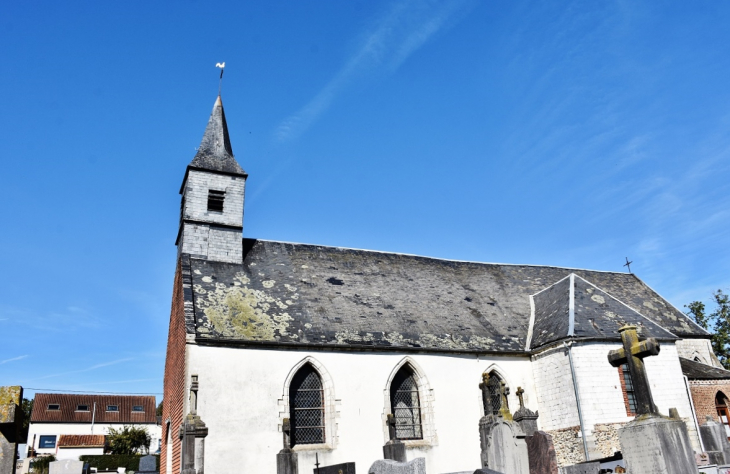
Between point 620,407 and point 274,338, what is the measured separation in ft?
34.2

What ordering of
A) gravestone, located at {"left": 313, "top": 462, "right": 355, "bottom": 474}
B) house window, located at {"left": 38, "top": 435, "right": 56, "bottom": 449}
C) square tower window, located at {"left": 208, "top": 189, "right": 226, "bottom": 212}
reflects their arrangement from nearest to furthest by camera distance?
gravestone, located at {"left": 313, "top": 462, "right": 355, "bottom": 474} → square tower window, located at {"left": 208, "top": 189, "right": 226, "bottom": 212} → house window, located at {"left": 38, "top": 435, "right": 56, "bottom": 449}

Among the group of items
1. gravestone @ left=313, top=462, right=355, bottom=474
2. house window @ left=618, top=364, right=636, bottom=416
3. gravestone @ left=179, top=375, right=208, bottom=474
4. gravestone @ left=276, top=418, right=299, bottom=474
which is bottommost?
gravestone @ left=313, top=462, right=355, bottom=474

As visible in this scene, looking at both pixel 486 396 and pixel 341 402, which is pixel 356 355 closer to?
pixel 341 402

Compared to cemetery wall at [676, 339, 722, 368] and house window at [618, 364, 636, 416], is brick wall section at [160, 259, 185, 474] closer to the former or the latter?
house window at [618, 364, 636, 416]

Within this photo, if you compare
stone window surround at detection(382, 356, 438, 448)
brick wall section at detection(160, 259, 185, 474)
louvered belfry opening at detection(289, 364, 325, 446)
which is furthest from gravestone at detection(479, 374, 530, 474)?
brick wall section at detection(160, 259, 185, 474)

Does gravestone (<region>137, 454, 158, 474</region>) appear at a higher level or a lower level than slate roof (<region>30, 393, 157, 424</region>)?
lower

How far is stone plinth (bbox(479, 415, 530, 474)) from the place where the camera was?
438 inches

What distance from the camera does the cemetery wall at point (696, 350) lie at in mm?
21891

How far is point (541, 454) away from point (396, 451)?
4864 millimetres

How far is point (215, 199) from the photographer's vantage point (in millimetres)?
19516

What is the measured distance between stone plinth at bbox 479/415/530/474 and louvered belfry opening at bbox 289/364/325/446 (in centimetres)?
546

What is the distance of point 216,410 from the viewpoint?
1420 cm

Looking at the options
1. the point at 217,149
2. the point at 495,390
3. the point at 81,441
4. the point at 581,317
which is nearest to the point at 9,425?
the point at 495,390

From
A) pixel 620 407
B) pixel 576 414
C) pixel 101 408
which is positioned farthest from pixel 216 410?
pixel 101 408
